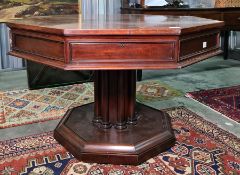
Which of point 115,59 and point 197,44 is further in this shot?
point 197,44

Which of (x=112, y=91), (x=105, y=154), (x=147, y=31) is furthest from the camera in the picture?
(x=112, y=91)

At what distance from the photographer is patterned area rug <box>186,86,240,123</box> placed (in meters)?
2.97

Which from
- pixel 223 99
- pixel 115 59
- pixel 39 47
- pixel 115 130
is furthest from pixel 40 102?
pixel 223 99

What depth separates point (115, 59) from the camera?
1.59m

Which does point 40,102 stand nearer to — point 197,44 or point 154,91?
point 154,91

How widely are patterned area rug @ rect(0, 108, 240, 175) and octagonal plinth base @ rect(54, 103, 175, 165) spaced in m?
0.05

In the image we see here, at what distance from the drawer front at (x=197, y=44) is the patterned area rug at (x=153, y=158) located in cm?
73

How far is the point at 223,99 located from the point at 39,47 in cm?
228

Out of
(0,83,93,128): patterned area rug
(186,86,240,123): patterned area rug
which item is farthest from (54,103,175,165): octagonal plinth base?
(186,86,240,123): patterned area rug

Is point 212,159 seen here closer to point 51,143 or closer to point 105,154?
point 105,154

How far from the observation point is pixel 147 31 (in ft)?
5.10

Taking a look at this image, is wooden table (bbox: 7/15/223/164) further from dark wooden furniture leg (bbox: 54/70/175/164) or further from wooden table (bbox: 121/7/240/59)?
wooden table (bbox: 121/7/240/59)

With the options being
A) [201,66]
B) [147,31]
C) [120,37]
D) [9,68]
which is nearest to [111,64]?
[120,37]

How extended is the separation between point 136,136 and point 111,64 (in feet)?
2.43
